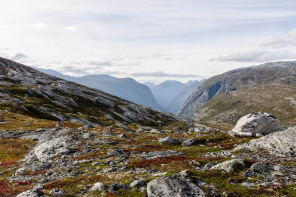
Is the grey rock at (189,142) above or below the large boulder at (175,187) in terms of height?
below

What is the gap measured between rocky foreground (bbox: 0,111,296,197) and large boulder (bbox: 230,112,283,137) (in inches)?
306

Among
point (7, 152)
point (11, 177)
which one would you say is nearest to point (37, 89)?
point (7, 152)

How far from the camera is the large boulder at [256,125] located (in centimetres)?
5016

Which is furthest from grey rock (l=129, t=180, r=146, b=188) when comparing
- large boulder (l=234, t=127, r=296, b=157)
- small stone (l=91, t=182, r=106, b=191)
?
large boulder (l=234, t=127, r=296, b=157)

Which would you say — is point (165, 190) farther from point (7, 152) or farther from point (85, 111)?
point (85, 111)

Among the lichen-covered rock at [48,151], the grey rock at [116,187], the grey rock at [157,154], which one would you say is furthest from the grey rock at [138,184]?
the lichen-covered rock at [48,151]

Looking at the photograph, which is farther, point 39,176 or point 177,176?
point 39,176

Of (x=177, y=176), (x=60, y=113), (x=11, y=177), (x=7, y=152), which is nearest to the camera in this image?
(x=177, y=176)

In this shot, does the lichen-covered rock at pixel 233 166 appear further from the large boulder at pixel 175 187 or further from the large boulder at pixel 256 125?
the large boulder at pixel 256 125

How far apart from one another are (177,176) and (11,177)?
20524 millimetres

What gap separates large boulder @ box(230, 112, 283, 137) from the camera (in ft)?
165

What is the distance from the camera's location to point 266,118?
170ft

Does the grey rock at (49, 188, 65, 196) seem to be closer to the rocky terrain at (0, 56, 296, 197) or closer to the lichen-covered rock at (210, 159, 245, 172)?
the rocky terrain at (0, 56, 296, 197)

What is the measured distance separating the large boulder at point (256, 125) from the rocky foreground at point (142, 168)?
7.77 meters
